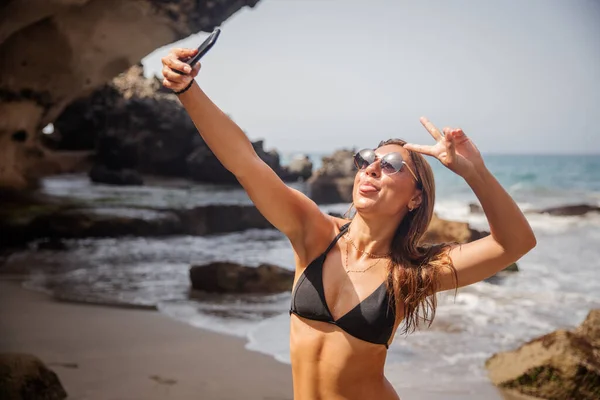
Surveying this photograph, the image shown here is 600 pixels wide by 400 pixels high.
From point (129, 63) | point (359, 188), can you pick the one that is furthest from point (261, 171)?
Result: point (129, 63)

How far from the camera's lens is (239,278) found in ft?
23.1

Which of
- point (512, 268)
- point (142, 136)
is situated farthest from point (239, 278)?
point (142, 136)

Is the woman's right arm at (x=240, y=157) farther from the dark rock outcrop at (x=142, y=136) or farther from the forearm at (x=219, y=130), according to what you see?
the dark rock outcrop at (x=142, y=136)

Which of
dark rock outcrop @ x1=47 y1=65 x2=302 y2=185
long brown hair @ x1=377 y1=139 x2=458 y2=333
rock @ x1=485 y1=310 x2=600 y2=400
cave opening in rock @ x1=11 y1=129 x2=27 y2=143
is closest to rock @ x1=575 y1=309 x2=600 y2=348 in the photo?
rock @ x1=485 y1=310 x2=600 y2=400

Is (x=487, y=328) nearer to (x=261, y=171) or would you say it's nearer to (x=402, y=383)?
(x=402, y=383)

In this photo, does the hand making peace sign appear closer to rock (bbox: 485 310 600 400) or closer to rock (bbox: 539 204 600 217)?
rock (bbox: 485 310 600 400)

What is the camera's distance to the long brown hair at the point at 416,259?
77.0 inches

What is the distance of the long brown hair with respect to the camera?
1.96 metres

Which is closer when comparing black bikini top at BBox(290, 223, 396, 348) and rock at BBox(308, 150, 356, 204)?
black bikini top at BBox(290, 223, 396, 348)

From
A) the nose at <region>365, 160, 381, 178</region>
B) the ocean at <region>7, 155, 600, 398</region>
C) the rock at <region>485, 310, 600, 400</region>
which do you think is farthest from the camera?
the ocean at <region>7, 155, 600, 398</region>

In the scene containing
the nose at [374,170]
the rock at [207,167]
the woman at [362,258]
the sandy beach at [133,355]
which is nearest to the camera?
the woman at [362,258]

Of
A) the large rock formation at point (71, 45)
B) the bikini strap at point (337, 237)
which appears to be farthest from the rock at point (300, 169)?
the bikini strap at point (337, 237)

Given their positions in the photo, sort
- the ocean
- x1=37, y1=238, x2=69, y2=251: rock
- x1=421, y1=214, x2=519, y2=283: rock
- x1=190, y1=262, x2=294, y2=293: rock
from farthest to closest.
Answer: x1=37, y1=238, x2=69, y2=251: rock → x1=421, y1=214, x2=519, y2=283: rock → x1=190, y1=262, x2=294, y2=293: rock → the ocean

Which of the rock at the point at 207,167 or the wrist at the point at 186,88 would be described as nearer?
the wrist at the point at 186,88
